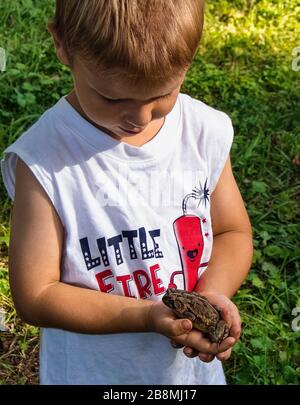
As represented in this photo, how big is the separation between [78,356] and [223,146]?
75cm

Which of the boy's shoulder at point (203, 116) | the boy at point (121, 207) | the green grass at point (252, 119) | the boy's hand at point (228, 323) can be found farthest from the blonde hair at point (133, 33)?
the green grass at point (252, 119)

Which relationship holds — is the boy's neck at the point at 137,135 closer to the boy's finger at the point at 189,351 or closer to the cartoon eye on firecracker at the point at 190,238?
the cartoon eye on firecracker at the point at 190,238

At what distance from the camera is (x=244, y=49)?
5.32 meters

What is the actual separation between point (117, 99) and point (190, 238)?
0.54 meters

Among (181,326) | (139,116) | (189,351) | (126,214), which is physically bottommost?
(189,351)

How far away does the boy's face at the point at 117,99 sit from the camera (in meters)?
1.62

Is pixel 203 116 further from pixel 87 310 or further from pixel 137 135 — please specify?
pixel 87 310

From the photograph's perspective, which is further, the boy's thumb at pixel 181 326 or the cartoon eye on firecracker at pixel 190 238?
the cartoon eye on firecracker at pixel 190 238

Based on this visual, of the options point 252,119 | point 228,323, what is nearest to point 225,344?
point 228,323

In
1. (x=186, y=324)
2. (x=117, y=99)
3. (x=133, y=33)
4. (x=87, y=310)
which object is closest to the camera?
(x=133, y=33)

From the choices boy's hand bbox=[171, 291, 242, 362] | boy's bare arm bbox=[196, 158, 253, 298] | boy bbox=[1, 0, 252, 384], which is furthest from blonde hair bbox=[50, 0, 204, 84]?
boy's hand bbox=[171, 291, 242, 362]

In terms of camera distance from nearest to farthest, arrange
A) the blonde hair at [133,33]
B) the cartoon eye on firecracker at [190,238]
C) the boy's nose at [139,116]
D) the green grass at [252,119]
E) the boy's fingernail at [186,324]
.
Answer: the blonde hair at [133,33] < the boy's nose at [139,116] < the boy's fingernail at [186,324] < the cartoon eye on firecracker at [190,238] < the green grass at [252,119]

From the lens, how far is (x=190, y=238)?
79.6 inches
